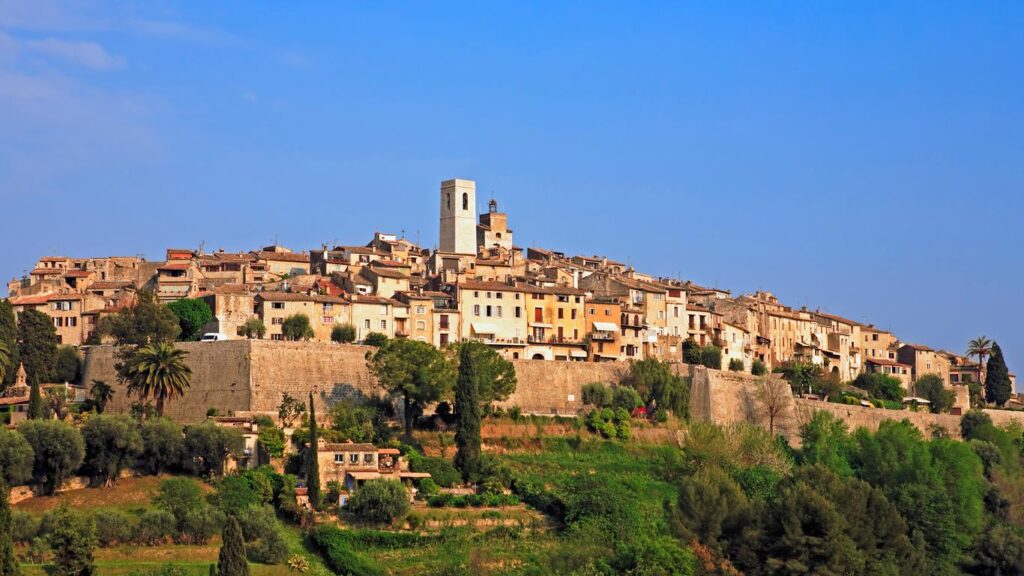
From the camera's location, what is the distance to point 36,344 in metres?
73.5

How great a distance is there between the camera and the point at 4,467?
57.2 m

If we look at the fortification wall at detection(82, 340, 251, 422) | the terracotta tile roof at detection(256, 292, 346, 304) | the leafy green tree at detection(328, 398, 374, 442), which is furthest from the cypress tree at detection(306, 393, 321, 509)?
the terracotta tile roof at detection(256, 292, 346, 304)

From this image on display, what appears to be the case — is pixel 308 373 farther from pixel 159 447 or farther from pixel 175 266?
pixel 175 266

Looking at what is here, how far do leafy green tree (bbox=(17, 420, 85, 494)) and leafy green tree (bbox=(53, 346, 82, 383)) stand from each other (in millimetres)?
14538

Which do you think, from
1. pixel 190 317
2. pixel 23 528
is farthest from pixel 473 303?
pixel 23 528

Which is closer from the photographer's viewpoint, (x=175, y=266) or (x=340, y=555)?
(x=340, y=555)

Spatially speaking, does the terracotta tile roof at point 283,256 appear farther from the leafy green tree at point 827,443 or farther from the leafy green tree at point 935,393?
the leafy green tree at point 935,393

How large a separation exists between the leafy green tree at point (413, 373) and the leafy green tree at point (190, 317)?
11.2m

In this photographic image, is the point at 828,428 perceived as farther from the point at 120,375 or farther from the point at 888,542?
the point at 120,375

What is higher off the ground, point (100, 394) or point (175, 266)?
point (175, 266)

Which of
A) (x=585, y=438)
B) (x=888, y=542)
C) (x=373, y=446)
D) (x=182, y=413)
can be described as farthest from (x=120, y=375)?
(x=888, y=542)

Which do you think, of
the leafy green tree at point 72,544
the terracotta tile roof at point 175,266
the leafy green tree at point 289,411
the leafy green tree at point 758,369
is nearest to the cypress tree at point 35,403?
the leafy green tree at point 289,411

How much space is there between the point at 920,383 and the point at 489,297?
2837cm

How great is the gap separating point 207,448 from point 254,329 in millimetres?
15421
